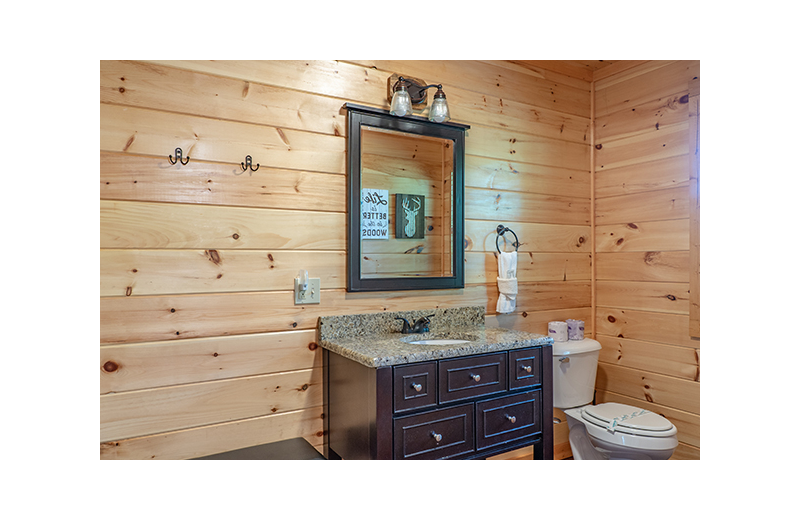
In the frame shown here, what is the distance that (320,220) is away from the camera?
6.39 feet

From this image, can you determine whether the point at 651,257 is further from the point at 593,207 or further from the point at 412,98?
the point at 412,98

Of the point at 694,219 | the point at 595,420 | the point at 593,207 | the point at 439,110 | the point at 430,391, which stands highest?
the point at 439,110

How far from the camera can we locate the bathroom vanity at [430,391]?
5.36ft

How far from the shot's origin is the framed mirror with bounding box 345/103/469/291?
201 centimetres

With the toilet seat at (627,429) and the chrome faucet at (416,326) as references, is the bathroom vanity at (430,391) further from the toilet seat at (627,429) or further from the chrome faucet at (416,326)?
the toilet seat at (627,429)

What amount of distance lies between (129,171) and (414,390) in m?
1.21

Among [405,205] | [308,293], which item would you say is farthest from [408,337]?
[405,205]

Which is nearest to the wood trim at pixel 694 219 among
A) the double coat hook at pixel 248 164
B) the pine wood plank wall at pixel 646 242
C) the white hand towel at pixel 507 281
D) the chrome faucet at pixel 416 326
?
the pine wood plank wall at pixel 646 242

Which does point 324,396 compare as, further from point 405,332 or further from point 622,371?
point 622,371

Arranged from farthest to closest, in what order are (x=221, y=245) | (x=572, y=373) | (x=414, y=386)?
(x=572, y=373) < (x=221, y=245) < (x=414, y=386)

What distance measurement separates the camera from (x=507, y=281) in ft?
7.72

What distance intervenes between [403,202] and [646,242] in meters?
1.33

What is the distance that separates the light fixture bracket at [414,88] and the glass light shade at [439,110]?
0.25 ft

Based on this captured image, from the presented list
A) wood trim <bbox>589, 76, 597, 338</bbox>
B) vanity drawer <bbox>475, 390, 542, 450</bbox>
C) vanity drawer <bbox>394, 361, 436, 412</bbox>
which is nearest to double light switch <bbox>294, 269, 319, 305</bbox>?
vanity drawer <bbox>394, 361, 436, 412</bbox>
